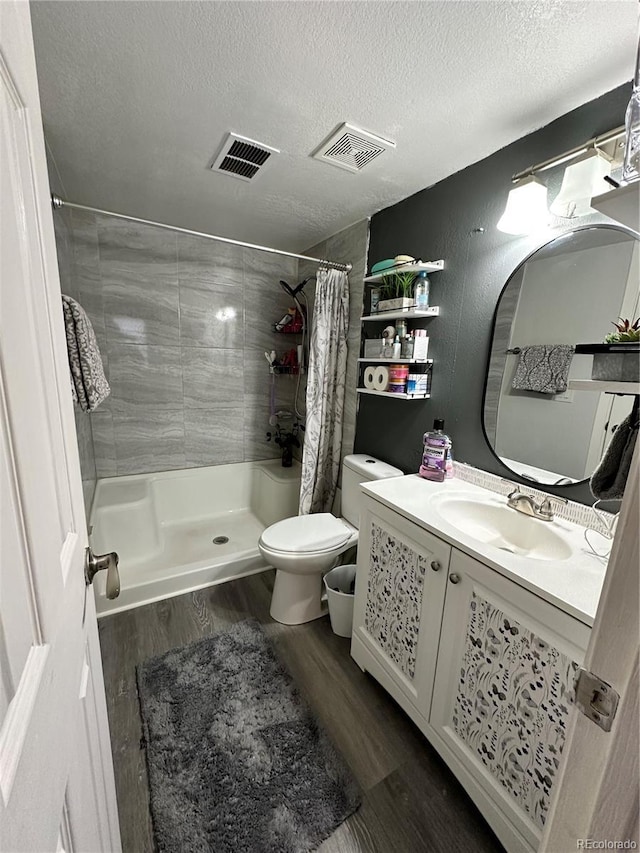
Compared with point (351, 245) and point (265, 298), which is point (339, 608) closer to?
point (351, 245)

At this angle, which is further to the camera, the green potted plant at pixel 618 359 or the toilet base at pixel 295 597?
the toilet base at pixel 295 597

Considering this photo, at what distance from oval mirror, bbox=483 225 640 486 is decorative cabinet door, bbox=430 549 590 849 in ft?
1.82

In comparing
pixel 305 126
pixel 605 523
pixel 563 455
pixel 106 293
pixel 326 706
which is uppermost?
pixel 305 126

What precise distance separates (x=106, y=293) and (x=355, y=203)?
171 centimetres

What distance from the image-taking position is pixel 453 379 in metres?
1.61

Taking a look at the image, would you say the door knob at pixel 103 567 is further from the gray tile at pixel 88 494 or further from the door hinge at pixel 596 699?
the gray tile at pixel 88 494

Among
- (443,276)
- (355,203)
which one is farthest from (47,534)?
(355,203)

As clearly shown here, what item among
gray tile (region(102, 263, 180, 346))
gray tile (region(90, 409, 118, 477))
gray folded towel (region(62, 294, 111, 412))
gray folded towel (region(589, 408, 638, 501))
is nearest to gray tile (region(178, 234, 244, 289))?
gray tile (region(102, 263, 180, 346))

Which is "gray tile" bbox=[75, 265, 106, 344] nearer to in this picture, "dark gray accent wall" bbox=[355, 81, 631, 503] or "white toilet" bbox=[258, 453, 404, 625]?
"white toilet" bbox=[258, 453, 404, 625]

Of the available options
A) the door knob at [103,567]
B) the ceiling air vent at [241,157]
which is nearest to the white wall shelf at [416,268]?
the ceiling air vent at [241,157]

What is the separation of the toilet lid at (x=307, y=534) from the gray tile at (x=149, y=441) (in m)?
1.24

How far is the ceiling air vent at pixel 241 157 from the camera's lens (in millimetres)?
1365

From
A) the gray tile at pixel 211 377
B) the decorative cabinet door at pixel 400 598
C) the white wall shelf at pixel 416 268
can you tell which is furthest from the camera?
the gray tile at pixel 211 377

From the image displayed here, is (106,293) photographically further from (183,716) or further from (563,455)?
(563,455)
